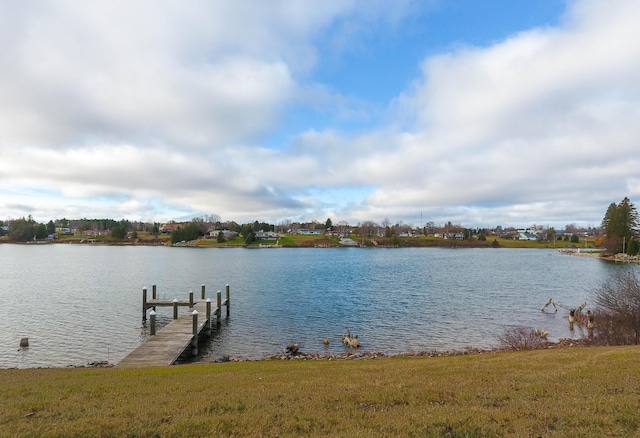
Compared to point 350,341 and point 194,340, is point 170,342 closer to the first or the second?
point 194,340

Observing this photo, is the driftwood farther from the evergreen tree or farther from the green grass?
the evergreen tree

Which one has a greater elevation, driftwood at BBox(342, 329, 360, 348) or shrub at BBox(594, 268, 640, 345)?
shrub at BBox(594, 268, 640, 345)

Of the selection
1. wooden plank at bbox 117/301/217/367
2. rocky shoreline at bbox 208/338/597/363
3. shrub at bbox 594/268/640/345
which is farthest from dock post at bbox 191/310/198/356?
shrub at bbox 594/268/640/345

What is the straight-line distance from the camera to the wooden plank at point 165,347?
62.6ft

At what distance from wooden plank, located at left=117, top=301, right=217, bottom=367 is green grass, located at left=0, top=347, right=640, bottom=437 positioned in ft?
20.8

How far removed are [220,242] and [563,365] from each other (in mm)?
184747

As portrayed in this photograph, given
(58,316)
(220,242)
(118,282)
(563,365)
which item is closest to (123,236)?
(220,242)

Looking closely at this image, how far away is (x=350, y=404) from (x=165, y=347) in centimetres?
1632

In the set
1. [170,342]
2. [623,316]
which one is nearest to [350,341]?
[170,342]

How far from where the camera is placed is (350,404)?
877cm

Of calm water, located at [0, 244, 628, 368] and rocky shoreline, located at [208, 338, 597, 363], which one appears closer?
rocky shoreline, located at [208, 338, 597, 363]

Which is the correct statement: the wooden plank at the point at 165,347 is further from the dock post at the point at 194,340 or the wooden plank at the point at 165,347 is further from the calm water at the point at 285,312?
→ the calm water at the point at 285,312

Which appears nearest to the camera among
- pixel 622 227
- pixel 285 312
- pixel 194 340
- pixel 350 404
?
pixel 350 404

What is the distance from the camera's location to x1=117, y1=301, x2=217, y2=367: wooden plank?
19.1 meters
